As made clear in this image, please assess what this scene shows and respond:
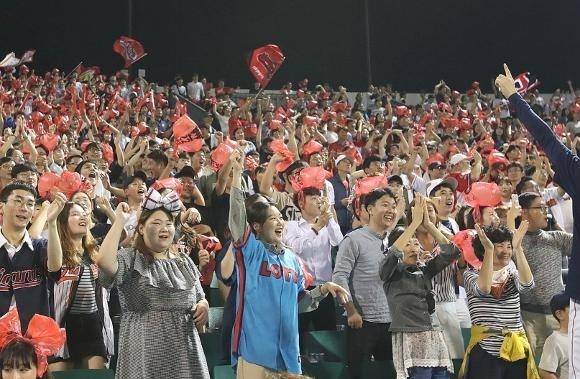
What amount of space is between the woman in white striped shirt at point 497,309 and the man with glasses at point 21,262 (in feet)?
8.15

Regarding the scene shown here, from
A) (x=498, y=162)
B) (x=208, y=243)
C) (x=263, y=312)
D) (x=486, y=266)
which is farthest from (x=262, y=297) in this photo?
(x=498, y=162)

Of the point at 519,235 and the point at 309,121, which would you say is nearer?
the point at 519,235

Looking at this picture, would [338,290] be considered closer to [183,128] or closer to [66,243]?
[66,243]

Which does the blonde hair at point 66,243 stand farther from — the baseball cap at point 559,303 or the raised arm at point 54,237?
the baseball cap at point 559,303

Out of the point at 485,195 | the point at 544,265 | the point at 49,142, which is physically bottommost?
the point at 544,265

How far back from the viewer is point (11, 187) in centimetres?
511

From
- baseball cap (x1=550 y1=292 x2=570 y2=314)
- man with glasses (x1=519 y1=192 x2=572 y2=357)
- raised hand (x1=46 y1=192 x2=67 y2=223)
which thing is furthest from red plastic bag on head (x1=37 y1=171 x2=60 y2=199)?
baseball cap (x1=550 y1=292 x2=570 y2=314)

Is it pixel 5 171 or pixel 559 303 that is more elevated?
pixel 5 171

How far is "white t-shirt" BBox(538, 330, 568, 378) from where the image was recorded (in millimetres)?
5809

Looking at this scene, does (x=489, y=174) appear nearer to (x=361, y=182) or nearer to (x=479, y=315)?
(x=361, y=182)

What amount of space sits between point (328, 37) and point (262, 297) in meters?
20.0

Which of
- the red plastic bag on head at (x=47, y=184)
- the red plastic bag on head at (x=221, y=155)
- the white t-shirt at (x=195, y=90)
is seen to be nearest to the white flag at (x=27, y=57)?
the white t-shirt at (x=195, y=90)

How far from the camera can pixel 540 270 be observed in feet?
21.8

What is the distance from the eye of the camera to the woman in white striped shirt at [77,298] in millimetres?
5402
